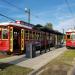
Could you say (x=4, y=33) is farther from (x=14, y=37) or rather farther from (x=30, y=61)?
(x=30, y=61)

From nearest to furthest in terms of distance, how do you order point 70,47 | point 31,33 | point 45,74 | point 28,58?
point 45,74 → point 28,58 → point 31,33 → point 70,47

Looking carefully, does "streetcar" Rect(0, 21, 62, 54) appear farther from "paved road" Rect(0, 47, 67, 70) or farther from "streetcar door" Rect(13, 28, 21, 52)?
"paved road" Rect(0, 47, 67, 70)

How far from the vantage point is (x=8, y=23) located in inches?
819

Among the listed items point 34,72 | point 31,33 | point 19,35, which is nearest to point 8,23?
point 19,35

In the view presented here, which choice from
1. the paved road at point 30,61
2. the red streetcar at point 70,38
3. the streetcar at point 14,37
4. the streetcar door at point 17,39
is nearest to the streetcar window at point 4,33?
the streetcar at point 14,37

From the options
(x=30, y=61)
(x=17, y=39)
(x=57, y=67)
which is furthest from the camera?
(x=17, y=39)

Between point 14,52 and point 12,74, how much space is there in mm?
10634

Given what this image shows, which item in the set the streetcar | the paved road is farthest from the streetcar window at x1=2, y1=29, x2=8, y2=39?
the paved road

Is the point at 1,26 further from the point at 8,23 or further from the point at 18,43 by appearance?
the point at 18,43

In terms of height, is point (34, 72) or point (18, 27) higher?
point (18, 27)

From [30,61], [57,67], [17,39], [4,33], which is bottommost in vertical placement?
[57,67]

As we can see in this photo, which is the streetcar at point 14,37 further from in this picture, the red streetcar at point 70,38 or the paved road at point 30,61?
the red streetcar at point 70,38

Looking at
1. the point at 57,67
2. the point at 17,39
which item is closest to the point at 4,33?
the point at 17,39

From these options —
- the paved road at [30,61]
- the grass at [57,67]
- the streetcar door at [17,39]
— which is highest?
the streetcar door at [17,39]
